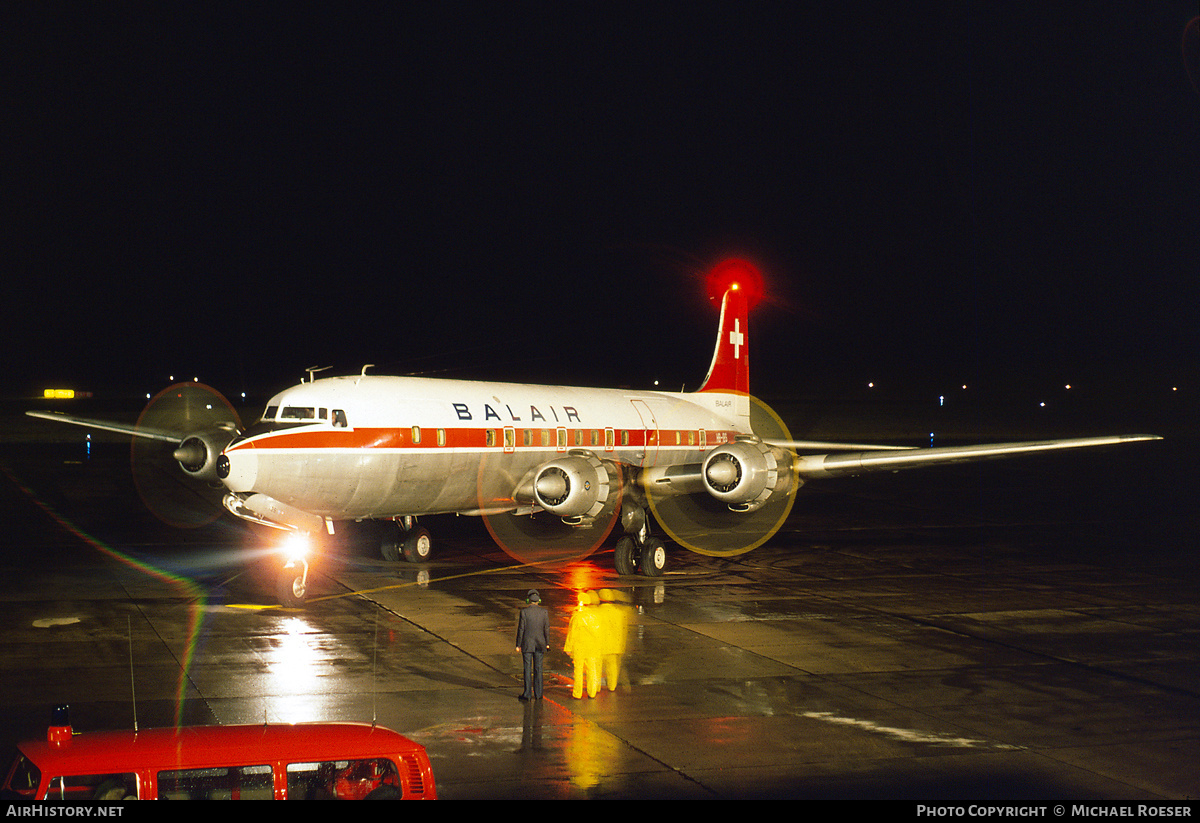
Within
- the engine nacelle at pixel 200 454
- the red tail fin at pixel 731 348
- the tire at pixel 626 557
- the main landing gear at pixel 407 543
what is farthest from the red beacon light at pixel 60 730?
the red tail fin at pixel 731 348

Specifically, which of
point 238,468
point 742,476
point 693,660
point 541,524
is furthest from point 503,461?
point 541,524

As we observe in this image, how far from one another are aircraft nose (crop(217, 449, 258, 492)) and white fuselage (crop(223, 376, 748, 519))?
0.06ft

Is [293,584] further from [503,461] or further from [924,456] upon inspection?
[924,456]

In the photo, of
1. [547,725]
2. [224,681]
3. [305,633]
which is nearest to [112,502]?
[305,633]

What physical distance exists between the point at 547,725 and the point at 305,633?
617cm

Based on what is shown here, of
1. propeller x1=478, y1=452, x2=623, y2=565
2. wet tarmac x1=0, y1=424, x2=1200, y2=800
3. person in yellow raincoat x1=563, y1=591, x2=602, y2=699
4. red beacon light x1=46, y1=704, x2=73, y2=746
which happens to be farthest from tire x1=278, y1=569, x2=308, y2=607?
red beacon light x1=46, y1=704, x2=73, y2=746

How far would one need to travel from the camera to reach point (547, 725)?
11.8m

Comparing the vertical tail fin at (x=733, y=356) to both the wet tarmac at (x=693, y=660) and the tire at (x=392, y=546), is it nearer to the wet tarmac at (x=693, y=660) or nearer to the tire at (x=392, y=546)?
the wet tarmac at (x=693, y=660)

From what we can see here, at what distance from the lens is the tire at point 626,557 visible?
22922mm

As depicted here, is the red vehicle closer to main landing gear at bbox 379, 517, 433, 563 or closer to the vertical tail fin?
main landing gear at bbox 379, 517, 433, 563

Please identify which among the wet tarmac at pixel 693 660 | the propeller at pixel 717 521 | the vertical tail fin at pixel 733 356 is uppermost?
the vertical tail fin at pixel 733 356

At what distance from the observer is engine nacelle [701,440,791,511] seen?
23516mm

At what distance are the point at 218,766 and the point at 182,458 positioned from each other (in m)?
16.0

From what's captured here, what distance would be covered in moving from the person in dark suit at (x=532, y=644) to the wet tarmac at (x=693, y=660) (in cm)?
24
